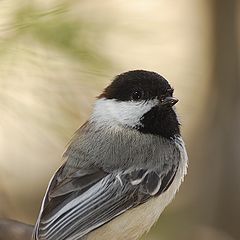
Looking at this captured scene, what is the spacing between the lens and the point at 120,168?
184 centimetres

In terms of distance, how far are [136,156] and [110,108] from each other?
15 centimetres

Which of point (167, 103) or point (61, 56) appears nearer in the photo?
point (61, 56)

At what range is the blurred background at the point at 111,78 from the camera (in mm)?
1640

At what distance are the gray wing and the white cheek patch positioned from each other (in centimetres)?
14

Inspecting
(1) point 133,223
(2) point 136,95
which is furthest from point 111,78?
(1) point 133,223

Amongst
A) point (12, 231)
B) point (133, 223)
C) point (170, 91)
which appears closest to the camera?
point (12, 231)

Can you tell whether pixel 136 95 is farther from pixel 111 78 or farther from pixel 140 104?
pixel 111 78

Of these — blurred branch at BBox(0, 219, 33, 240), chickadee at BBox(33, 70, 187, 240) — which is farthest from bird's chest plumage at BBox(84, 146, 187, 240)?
blurred branch at BBox(0, 219, 33, 240)

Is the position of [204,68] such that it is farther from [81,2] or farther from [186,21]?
[81,2]

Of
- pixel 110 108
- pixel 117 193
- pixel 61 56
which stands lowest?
pixel 117 193

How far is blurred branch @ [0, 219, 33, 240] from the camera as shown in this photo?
1685 millimetres

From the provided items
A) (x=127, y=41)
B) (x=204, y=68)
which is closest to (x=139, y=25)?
(x=127, y=41)

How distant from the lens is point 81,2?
172 cm

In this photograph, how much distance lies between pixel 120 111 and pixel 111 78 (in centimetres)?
22
